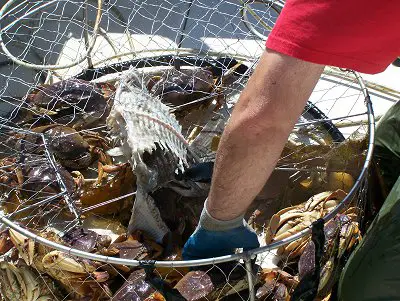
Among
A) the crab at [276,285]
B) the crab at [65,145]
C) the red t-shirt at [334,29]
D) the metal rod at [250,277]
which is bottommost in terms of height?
the crab at [65,145]

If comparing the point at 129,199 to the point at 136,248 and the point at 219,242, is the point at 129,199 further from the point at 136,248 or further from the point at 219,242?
the point at 219,242

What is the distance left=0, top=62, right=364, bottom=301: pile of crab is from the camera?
1.92 meters

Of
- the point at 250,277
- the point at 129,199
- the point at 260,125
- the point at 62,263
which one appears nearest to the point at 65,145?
the point at 129,199

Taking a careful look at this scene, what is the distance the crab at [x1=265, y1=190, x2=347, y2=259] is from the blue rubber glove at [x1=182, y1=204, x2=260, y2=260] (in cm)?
42

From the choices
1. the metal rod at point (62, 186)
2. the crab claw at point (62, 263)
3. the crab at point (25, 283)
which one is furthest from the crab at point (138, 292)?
the metal rod at point (62, 186)

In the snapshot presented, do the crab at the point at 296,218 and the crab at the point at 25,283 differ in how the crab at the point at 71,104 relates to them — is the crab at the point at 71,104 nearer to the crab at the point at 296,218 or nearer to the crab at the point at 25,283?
the crab at the point at 25,283

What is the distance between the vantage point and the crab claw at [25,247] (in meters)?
1.92

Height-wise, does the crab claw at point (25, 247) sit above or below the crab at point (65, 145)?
below

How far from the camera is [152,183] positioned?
207 cm

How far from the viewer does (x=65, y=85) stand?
264 cm

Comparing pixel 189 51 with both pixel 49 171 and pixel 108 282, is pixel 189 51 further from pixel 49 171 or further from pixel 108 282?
pixel 108 282

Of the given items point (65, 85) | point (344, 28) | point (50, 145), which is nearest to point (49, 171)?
point (50, 145)

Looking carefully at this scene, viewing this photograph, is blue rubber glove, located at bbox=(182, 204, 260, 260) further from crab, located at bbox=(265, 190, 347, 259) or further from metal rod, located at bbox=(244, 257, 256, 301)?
crab, located at bbox=(265, 190, 347, 259)

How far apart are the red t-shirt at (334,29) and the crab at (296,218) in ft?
3.24
